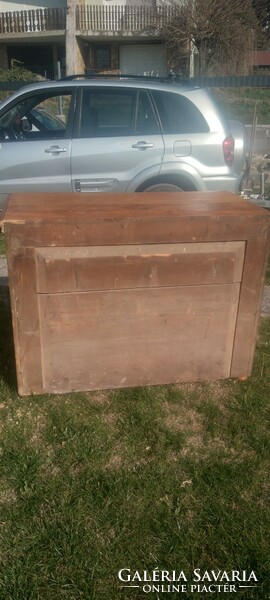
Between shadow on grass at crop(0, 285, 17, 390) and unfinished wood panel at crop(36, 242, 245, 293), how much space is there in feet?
2.78

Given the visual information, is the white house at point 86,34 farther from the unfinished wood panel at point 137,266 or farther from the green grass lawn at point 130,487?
the green grass lawn at point 130,487

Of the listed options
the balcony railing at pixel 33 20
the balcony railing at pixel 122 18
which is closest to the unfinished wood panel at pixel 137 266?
the balcony railing at pixel 122 18

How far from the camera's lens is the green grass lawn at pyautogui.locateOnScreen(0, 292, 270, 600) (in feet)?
7.24

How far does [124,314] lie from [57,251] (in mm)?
557

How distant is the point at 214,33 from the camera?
27.6 metres

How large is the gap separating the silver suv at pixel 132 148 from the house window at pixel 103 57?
1130 inches

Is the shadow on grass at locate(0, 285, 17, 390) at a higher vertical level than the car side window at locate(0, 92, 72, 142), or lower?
lower

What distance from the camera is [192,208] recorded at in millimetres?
3158

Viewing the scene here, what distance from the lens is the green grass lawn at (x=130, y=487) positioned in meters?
2.21

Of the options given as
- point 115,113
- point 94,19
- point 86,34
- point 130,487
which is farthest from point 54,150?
point 94,19

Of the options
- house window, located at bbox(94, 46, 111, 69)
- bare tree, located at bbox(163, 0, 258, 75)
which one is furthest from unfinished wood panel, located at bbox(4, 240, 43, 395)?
house window, located at bbox(94, 46, 111, 69)

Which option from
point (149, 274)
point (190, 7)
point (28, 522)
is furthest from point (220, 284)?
point (190, 7)

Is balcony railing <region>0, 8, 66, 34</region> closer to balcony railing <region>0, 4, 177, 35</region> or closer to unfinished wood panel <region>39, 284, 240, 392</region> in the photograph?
balcony railing <region>0, 4, 177, 35</region>

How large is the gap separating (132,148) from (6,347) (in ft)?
10.6
